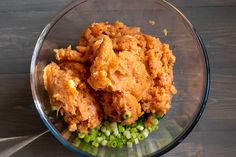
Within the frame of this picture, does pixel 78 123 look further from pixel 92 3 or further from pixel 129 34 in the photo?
pixel 92 3

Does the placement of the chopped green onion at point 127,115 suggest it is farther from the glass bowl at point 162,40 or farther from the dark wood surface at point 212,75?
the dark wood surface at point 212,75

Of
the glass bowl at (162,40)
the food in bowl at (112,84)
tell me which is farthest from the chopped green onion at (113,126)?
the glass bowl at (162,40)

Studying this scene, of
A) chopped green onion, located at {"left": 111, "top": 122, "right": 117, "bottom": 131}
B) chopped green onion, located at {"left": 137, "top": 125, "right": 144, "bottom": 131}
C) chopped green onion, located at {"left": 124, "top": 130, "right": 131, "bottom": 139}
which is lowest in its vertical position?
chopped green onion, located at {"left": 124, "top": 130, "right": 131, "bottom": 139}

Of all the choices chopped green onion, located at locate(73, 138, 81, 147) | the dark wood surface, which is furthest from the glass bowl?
the dark wood surface

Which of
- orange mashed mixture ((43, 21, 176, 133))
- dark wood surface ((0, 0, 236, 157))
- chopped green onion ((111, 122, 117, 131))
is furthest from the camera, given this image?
dark wood surface ((0, 0, 236, 157))

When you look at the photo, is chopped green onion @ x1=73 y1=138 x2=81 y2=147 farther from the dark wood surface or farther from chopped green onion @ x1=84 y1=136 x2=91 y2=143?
the dark wood surface

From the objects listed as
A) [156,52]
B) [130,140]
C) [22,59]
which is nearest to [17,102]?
[22,59]

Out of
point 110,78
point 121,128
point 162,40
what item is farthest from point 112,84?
point 162,40

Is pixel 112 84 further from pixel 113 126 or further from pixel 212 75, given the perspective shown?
pixel 212 75

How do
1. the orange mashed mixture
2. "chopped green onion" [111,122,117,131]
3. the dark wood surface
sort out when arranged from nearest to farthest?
the orange mashed mixture
"chopped green onion" [111,122,117,131]
the dark wood surface
